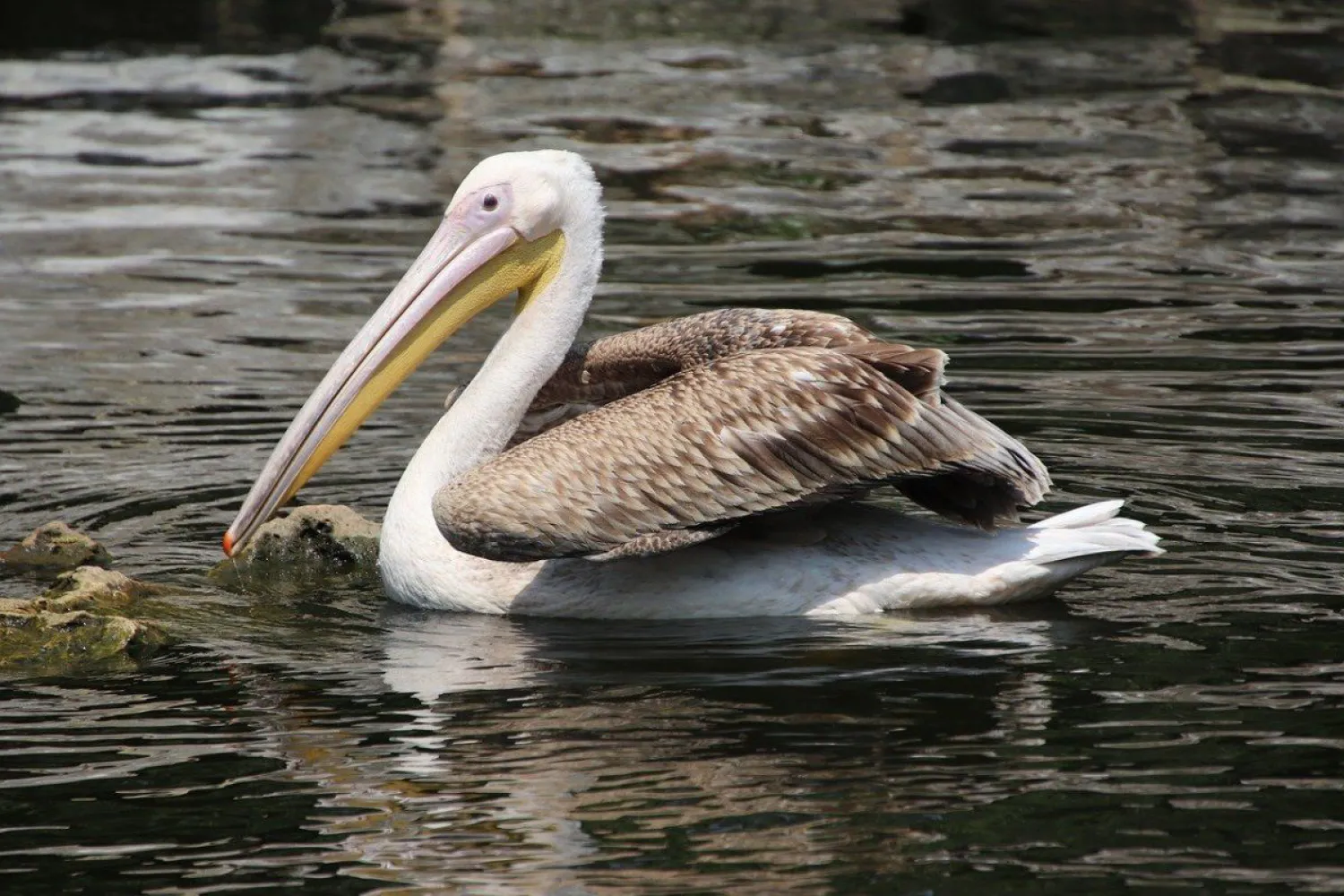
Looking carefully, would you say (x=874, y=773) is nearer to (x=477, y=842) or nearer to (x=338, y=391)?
(x=477, y=842)

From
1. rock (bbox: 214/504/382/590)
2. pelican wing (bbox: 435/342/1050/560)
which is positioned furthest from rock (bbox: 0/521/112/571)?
pelican wing (bbox: 435/342/1050/560)

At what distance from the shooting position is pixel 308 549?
662 centimetres

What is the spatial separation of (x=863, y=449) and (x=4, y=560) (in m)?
2.62

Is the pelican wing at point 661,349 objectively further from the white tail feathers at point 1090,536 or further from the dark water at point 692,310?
the dark water at point 692,310

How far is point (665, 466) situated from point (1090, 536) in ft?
3.78

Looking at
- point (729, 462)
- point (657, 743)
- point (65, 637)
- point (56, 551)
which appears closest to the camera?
point (657, 743)

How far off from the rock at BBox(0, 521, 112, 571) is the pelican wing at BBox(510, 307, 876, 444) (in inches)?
50.8

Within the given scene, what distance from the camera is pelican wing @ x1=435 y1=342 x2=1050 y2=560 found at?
5.74m

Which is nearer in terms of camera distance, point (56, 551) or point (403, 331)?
point (403, 331)

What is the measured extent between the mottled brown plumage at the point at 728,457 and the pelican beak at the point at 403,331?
1.55ft

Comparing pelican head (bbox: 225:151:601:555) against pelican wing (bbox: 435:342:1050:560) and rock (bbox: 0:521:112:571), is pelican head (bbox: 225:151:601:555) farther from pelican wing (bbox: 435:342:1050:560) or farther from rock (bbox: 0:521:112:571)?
rock (bbox: 0:521:112:571)

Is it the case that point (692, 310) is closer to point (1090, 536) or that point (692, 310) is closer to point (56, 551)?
point (56, 551)

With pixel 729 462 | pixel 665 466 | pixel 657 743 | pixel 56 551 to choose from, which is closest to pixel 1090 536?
pixel 729 462

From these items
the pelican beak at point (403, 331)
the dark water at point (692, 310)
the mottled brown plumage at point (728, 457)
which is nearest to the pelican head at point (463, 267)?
the pelican beak at point (403, 331)
